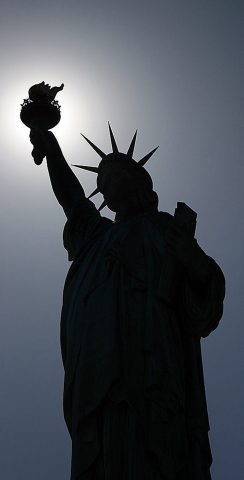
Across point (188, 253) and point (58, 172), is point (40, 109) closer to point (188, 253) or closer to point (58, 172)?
point (58, 172)

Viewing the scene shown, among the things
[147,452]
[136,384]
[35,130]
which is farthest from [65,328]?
[35,130]

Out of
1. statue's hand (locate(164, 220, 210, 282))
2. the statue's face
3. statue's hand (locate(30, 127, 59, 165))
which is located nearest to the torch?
statue's hand (locate(30, 127, 59, 165))

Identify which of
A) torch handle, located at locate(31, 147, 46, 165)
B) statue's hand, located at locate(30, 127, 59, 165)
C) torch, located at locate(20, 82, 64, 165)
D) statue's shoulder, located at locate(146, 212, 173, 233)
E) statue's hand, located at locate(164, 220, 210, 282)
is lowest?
statue's hand, located at locate(164, 220, 210, 282)

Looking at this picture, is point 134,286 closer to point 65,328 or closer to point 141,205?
point 65,328

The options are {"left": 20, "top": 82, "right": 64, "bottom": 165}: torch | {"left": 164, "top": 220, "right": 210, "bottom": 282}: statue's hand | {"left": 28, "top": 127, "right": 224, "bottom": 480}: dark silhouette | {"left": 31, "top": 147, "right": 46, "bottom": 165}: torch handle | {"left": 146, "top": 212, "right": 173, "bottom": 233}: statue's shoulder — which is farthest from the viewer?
{"left": 20, "top": 82, "right": 64, "bottom": 165}: torch

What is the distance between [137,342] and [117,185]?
260 centimetres

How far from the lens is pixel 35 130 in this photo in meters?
9.73

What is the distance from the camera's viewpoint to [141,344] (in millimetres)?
6949

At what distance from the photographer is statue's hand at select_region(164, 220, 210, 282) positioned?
7426 millimetres

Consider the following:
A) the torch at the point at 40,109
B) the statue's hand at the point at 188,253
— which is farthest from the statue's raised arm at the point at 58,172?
the statue's hand at the point at 188,253

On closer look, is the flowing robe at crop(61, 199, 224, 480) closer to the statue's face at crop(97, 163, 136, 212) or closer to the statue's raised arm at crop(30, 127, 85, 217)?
the statue's face at crop(97, 163, 136, 212)

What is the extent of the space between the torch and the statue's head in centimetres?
95

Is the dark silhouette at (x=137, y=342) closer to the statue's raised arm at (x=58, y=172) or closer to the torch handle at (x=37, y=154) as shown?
the statue's raised arm at (x=58, y=172)

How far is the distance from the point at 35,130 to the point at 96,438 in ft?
14.9
